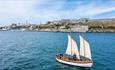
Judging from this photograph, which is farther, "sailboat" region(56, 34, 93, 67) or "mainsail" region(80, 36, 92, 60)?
"mainsail" region(80, 36, 92, 60)

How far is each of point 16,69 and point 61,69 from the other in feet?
43.0

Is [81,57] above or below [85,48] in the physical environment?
below

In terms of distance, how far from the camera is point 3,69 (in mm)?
51219

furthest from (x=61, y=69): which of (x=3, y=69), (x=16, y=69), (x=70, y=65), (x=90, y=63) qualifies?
(x=3, y=69)

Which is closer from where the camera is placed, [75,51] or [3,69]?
[3,69]

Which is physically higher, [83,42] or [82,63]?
[83,42]

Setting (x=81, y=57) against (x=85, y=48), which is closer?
(x=85, y=48)

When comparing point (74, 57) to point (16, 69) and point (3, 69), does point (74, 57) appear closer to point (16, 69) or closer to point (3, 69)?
point (16, 69)

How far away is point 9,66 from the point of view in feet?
180

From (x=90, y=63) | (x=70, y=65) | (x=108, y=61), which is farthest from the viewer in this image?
(x=108, y=61)

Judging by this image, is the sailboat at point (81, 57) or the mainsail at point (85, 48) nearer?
the sailboat at point (81, 57)

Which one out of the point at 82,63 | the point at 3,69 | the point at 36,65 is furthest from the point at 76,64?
the point at 3,69

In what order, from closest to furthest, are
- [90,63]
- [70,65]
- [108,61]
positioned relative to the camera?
[90,63], [70,65], [108,61]

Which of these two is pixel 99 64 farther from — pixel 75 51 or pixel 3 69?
pixel 3 69
